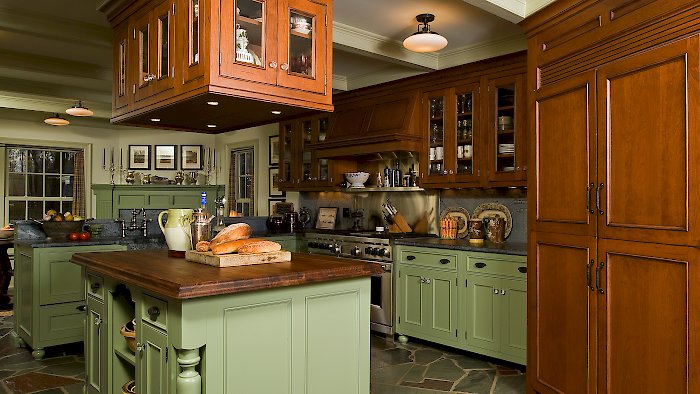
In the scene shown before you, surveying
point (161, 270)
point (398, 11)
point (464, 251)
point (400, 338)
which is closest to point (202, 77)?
point (161, 270)

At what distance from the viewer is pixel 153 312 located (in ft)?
7.61

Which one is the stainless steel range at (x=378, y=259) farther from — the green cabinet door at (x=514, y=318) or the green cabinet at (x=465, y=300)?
the green cabinet door at (x=514, y=318)

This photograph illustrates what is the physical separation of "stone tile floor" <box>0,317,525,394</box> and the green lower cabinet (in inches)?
6.2

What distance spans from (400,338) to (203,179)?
5503 millimetres

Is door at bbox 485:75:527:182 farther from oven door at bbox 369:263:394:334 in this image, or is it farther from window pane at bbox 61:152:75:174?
window pane at bbox 61:152:75:174

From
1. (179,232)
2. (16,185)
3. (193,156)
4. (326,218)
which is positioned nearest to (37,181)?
(16,185)

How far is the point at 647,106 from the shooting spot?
255 centimetres

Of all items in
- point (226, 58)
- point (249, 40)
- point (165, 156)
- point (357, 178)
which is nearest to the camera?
point (226, 58)

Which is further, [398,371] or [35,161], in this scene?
[35,161]

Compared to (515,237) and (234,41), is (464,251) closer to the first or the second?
(515,237)

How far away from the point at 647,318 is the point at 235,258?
6.42 ft

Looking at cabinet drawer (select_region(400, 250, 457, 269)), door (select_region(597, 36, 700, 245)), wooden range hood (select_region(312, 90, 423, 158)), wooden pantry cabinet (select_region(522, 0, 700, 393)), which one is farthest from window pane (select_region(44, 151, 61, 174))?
door (select_region(597, 36, 700, 245))

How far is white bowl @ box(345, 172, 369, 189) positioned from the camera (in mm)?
5859

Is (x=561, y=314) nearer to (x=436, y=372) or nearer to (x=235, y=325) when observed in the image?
(x=436, y=372)
